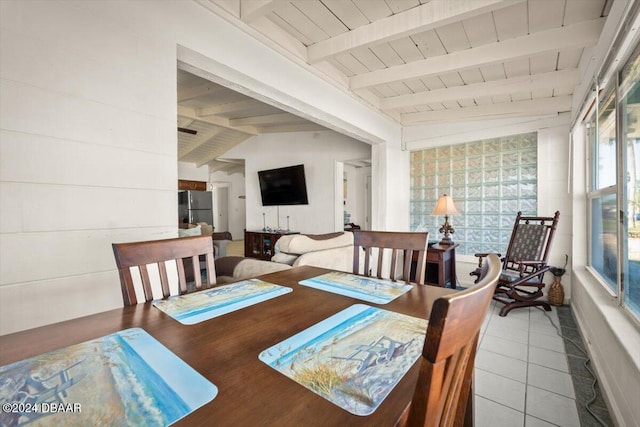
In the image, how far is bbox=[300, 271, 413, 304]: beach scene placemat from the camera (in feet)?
3.84

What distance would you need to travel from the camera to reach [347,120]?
3119mm

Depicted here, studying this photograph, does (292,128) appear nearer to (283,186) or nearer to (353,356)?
(283,186)

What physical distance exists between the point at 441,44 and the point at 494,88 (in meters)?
1.05

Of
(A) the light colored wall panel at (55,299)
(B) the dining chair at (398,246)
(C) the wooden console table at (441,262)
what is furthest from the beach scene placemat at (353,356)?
(C) the wooden console table at (441,262)

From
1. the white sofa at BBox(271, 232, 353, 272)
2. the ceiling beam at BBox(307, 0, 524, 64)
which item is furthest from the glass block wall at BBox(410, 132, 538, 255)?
the ceiling beam at BBox(307, 0, 524, 64)

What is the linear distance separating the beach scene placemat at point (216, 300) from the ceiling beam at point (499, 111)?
3.55m

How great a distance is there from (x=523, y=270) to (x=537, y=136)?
5.41 feet

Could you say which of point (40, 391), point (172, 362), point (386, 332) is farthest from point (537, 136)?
point (40, 391)

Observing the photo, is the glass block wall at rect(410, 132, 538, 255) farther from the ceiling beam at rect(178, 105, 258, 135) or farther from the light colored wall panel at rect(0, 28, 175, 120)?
the light colored wall panel at rect(0, 28, 175, 120)

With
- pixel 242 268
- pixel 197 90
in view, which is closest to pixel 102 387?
pixel 242 268

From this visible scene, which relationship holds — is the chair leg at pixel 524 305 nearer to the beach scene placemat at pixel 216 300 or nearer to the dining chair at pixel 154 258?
the beach scene placemat at pixel 216 300

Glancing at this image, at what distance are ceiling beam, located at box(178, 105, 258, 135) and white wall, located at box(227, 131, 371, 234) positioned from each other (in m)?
0.39

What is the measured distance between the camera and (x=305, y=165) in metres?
5.61

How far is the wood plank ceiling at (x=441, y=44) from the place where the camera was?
1.85 metres
